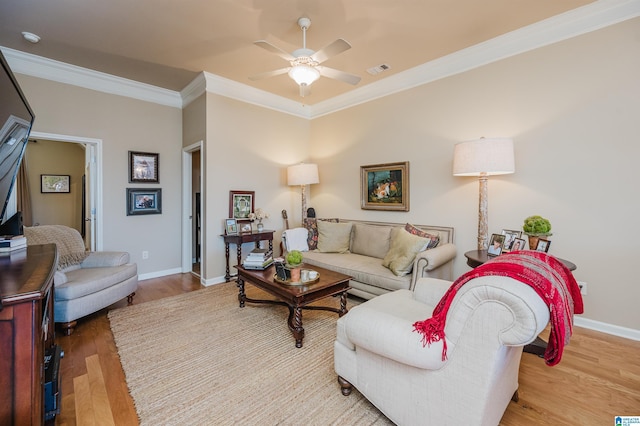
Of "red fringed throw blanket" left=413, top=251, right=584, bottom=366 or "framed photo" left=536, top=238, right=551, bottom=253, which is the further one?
"framed photo" left=536, top=238, right=551, bottom=253

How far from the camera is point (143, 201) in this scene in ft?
13.4

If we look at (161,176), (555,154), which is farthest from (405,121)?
(161,176)

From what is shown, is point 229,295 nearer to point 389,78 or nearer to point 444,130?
point 444,130

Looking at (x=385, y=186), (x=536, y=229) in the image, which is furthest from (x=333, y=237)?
(x=536, y=229)

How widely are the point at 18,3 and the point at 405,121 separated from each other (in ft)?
13.0

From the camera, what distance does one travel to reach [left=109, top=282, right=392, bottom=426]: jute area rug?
156cm

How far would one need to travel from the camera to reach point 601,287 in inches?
97.2

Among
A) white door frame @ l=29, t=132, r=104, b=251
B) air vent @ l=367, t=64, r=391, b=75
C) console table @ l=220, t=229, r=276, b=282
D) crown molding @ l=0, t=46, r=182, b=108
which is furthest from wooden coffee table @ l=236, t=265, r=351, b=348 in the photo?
crown molding @ l=0, t=46, r=182, b=108

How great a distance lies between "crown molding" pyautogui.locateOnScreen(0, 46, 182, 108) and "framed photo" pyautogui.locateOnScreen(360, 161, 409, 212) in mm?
3182

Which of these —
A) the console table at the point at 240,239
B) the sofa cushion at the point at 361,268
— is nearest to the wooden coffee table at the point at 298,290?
the sofa cushion at the point at 361,268

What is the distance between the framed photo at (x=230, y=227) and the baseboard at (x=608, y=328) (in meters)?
3.96

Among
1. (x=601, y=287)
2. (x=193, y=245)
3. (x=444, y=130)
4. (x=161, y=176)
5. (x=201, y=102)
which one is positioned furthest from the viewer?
(x=193, y=245)

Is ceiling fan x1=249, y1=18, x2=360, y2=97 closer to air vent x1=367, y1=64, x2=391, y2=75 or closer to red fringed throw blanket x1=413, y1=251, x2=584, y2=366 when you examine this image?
air vent x1=367, y1=64, x2=391, y2=75

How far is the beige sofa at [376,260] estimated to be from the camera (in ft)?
8.84
